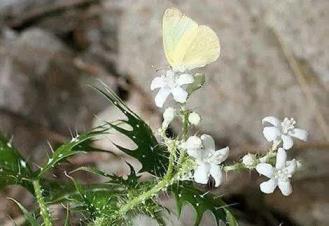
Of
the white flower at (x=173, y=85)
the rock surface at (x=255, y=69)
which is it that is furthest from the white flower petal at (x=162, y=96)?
the rock surface at (x=255, y=69)

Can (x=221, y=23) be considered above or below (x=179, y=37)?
below

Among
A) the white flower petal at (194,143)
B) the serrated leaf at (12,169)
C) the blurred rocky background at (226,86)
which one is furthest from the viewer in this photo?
the blurred rocky background at (226,86)

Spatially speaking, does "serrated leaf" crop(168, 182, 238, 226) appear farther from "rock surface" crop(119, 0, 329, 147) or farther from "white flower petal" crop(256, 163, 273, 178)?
"rock surface" crop(119, 0, 329, 147)

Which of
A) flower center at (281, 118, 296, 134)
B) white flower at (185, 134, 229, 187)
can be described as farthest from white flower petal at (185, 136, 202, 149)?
flower center at (281, 118, 296, 134)

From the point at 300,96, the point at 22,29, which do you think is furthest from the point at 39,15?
the point at 300,96

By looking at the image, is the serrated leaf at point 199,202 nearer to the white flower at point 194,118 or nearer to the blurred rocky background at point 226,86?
the white flower at point 194,118

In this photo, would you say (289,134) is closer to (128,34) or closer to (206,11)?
(206,11)

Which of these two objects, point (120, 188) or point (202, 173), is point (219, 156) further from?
point (120, 188)
